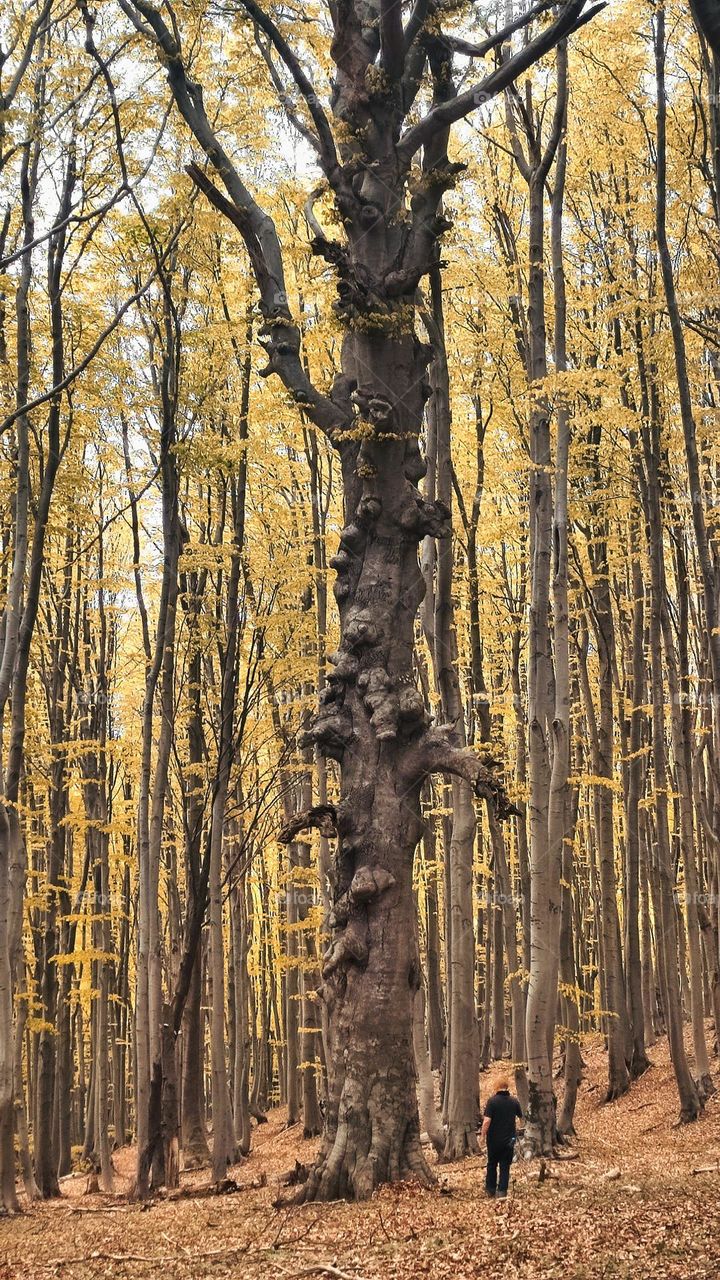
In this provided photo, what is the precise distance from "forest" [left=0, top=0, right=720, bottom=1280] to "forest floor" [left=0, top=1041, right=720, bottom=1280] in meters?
0.04

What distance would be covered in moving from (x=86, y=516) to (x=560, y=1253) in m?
10.6

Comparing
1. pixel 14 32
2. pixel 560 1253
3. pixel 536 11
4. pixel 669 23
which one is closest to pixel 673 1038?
pixel 560 1253

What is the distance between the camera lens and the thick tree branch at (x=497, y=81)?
8367 mm

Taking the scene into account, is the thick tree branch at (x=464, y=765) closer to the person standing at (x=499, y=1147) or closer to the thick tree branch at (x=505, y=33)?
the person standing at (x=499, y=1147)

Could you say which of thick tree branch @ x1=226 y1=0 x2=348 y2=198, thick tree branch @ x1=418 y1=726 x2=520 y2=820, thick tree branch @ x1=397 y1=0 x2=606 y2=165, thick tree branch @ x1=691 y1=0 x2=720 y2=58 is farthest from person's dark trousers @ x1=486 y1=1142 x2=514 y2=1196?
thick tree branch @ x1=397 y1=0 x2=606 y2=165

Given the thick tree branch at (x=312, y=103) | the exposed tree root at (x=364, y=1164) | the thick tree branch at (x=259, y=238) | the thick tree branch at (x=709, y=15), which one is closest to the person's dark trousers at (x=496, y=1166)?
the exposed tree root at (x=364, y=1164)

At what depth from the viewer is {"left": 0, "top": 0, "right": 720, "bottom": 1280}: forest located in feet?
25.8

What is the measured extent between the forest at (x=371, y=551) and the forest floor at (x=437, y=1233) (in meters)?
0.04

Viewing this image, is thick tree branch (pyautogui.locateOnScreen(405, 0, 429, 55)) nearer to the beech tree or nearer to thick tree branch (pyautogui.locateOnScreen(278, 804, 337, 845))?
the beech tree

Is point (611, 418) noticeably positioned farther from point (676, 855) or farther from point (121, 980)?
point (121, 980)

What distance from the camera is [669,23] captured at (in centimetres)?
1287

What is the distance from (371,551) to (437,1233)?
5.16 m

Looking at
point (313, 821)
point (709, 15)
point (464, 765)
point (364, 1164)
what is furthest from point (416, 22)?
point (364, 1164)

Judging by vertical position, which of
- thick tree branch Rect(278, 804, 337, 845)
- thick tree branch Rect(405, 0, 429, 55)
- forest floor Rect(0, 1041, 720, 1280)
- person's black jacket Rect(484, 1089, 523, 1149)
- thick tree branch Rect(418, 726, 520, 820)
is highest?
thick tree branch Rect(405, 0, 429, 55)
